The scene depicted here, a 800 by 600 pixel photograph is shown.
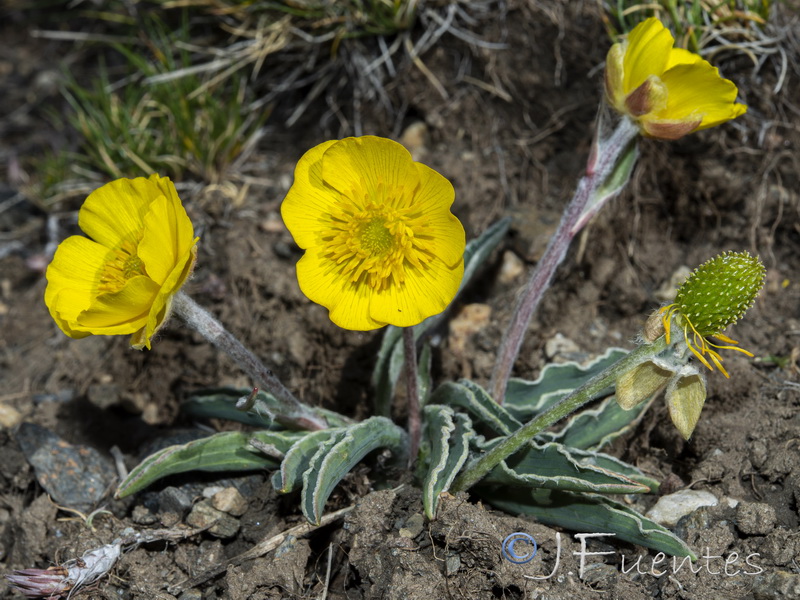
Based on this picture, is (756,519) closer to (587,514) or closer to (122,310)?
(587,514)

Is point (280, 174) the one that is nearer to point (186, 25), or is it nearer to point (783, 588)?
point (186, 25)

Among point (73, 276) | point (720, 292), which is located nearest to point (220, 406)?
point (73, 276)

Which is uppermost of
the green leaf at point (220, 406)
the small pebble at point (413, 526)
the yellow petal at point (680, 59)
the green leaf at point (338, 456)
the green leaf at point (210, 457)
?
the yellow petal at point (680, 59)

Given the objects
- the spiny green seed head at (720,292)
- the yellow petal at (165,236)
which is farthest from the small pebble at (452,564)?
the yellow petal at (165,236)

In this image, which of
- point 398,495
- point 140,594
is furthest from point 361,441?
point 140,594

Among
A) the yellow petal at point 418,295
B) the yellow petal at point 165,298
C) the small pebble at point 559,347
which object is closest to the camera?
the yellow petal at point 165,298

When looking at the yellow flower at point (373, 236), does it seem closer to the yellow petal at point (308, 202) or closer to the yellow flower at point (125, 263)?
the yellow petal at point (308, 202)

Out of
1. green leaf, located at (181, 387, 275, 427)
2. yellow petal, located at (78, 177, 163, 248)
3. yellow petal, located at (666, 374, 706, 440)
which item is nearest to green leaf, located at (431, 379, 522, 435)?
yellow petal, located at (666, 374, 706, 440)
